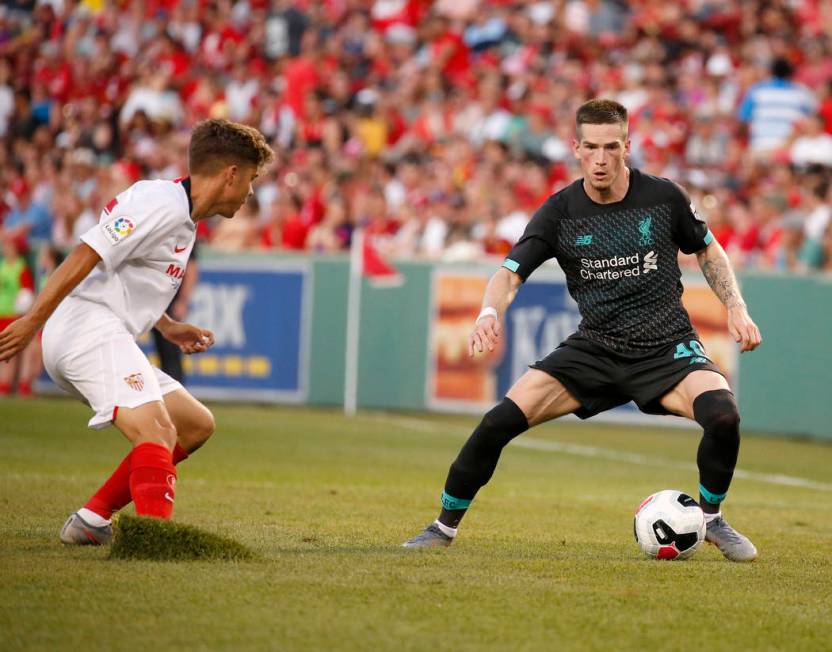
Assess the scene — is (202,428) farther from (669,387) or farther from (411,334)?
(411,334)

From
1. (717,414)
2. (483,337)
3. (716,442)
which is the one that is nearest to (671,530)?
(716,442)

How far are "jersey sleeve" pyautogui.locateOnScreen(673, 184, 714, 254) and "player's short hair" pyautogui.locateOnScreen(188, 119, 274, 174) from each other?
84.9 inches

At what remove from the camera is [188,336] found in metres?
7.46

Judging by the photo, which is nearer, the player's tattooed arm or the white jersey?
the white jersey

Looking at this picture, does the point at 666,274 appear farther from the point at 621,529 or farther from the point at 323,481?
the point at 323,481

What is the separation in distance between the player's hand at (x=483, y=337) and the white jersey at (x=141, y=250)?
1364 mm

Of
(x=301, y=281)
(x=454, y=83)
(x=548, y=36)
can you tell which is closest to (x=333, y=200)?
(x=301, y=281)

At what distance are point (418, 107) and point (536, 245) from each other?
50.6 feet

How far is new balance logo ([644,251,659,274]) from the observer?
729 cm

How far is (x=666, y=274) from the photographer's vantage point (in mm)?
7328

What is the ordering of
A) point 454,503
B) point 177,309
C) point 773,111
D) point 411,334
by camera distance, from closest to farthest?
point 454,503, point 177,309, point 411,334, point 773,111

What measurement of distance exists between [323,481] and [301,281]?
7940 millimetres

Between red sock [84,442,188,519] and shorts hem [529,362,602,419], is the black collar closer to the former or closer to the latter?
red sock [84,442,188,519]

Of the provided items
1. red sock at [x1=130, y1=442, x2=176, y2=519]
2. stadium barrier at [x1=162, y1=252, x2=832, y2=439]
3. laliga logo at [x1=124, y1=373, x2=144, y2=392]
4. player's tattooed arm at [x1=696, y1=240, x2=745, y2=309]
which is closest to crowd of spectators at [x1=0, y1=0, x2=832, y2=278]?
stadium barrier at [x1=162, y1=252, x2=832, y2=439]
